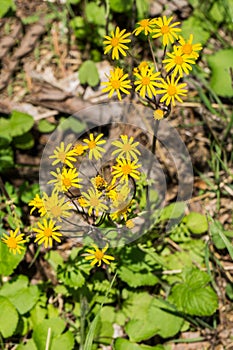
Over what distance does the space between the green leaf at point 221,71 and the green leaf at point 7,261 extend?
206 centimetres

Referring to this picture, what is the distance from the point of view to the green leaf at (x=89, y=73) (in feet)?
14.6

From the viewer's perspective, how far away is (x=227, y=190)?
4027 mm

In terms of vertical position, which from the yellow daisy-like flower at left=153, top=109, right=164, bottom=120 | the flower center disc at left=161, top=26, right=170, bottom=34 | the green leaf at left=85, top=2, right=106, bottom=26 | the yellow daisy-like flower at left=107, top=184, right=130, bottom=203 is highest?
the green leaf at left=85, top=2, right=106, bottom=26

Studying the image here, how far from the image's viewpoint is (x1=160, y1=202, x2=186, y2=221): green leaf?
371 cm

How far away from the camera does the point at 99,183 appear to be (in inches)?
105

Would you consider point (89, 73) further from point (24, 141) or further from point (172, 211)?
point (172, 211)

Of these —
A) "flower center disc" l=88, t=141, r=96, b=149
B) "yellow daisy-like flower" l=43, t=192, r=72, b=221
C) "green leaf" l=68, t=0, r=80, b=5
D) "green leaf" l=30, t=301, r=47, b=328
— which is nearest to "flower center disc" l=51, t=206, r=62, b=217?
"yellow daisy-like flower" l=43, t=192, r=72, b=221

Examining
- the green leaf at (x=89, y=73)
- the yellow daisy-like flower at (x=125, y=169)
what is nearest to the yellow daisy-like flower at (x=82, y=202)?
the yellow daisy-like flower at (x=125, y=169)

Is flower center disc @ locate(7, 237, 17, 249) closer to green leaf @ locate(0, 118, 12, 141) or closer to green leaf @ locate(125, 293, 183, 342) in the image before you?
green leaf @ locate(125, 293, 183, 342)

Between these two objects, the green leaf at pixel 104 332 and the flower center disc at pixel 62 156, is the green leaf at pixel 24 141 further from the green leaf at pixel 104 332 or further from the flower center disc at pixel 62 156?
the green leaf at pixel 104 332

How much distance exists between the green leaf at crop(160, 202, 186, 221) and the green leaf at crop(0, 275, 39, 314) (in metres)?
1.02

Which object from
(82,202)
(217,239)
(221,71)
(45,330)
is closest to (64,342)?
(45,330)

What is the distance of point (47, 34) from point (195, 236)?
2.29 meters

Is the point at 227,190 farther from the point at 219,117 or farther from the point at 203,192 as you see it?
the point at 219,117
